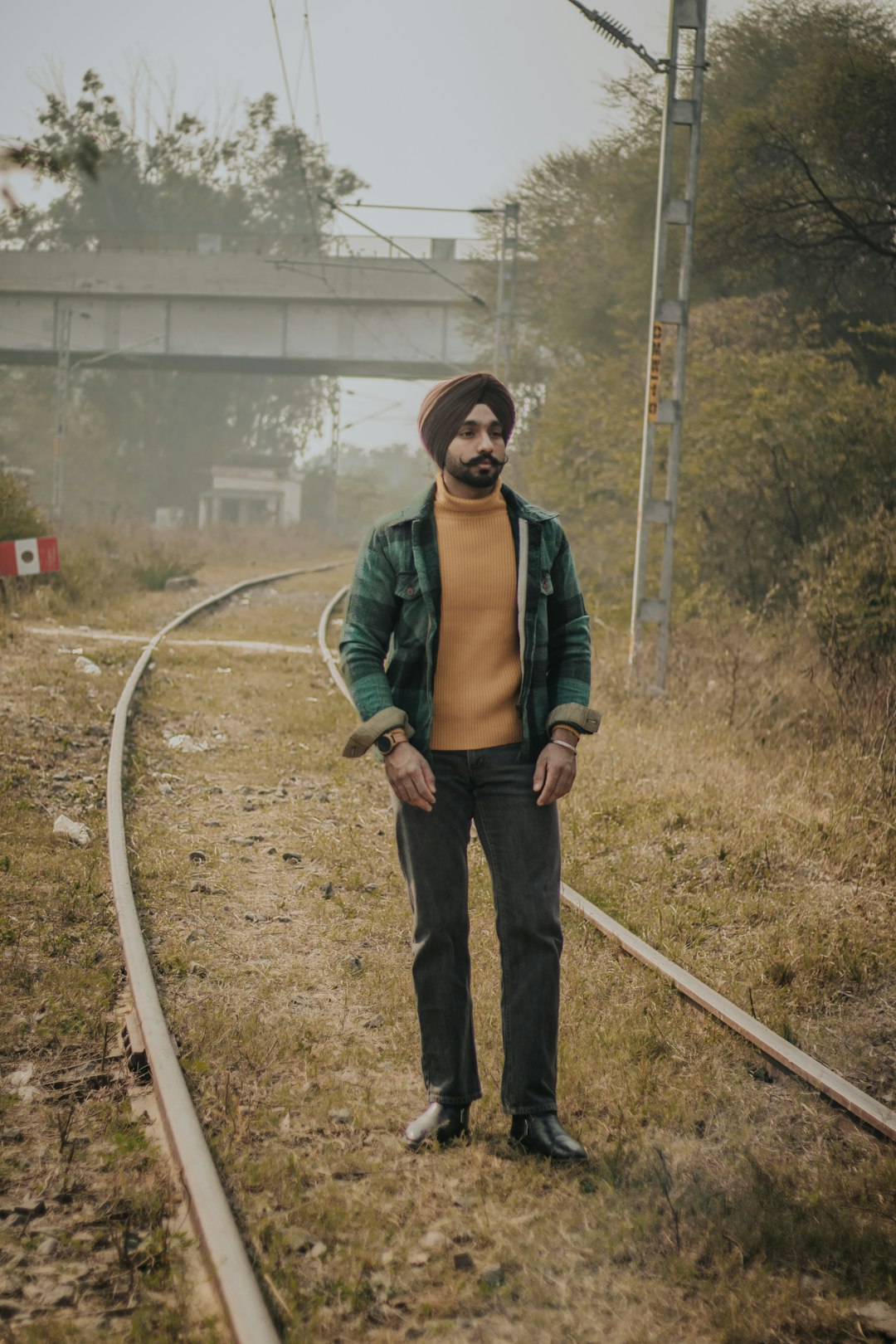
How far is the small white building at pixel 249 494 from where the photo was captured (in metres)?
66.4

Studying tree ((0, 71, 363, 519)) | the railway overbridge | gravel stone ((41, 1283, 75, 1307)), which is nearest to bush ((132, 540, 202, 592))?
the railway overbridge

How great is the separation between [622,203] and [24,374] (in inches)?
1885

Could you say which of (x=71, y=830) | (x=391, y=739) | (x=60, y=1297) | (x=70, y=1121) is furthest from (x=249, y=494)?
(x=60, y=1297)

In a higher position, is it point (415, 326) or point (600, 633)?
point (415, 326)

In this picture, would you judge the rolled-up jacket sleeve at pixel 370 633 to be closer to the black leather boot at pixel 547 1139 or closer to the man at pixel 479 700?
the man at pixel 479 700

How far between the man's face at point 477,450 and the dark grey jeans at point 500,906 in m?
0.78

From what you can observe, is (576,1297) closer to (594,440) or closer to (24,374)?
(594,440)

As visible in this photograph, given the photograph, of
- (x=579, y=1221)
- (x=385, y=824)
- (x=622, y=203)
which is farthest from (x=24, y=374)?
(x=579, y=1221)

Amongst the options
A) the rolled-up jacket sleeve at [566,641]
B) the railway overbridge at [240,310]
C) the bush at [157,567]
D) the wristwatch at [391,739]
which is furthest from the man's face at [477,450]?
the railway overbridge at [240,310]

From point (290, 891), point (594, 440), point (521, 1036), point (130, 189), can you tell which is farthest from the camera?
point (130, 189)

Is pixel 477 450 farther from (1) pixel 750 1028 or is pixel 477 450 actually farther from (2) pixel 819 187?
(2) pixel 819 187

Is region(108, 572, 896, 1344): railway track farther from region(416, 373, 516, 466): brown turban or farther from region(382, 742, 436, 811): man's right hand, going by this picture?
region(416, 373, 516, 466): brown turban

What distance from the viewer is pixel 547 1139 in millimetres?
3686

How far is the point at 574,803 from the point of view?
8141 millimetres
